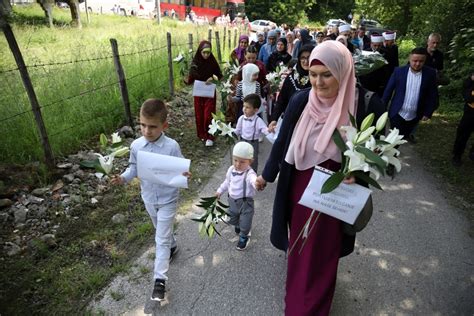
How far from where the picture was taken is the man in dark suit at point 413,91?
4.95 meters

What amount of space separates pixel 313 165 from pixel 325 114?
0.37 metres

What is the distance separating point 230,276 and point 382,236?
1.88 m

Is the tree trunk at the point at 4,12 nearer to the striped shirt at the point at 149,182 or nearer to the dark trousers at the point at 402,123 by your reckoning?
the striped shirt at the point at 149,182

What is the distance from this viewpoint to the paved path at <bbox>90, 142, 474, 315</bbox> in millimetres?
2885

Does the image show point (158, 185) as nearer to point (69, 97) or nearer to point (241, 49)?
point (69, 97)

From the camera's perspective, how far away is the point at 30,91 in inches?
168

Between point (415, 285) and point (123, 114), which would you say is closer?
point (415, 285)

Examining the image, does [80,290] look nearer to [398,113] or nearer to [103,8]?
[398,113]

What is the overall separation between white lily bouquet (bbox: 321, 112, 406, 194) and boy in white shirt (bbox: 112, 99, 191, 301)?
143cm

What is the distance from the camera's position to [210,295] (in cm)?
298

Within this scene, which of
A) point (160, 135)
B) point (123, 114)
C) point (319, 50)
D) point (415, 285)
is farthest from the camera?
point (123, 114)

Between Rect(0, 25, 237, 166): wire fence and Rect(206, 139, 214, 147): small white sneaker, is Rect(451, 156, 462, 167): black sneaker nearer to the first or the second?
Rect(206, 139, 214, 147): small white sneaker

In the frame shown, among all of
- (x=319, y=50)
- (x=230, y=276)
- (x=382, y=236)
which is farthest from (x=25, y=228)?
(x=382, y=236)

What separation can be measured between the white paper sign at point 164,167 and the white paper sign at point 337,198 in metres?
0.97
